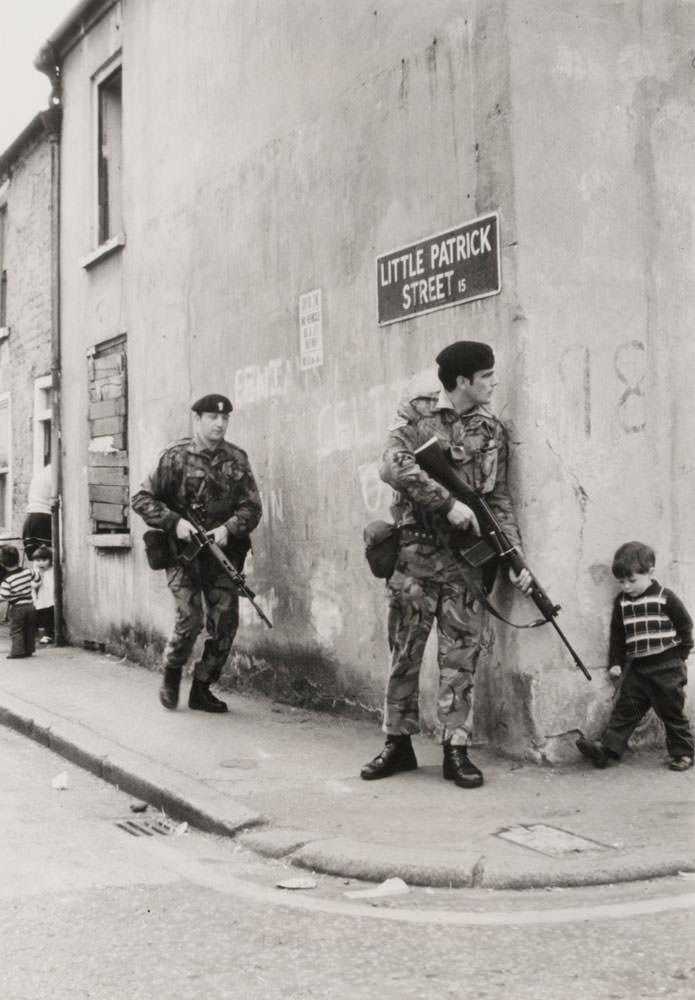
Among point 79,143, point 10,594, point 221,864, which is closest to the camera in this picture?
point 221,864

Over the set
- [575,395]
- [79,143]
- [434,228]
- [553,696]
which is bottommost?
[553,696]

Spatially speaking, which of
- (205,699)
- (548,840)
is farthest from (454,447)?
(205,699)

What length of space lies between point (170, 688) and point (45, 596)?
4.52 m

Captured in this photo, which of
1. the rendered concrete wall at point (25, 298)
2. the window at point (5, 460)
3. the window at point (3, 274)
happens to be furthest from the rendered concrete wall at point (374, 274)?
the window at point (3, 274)

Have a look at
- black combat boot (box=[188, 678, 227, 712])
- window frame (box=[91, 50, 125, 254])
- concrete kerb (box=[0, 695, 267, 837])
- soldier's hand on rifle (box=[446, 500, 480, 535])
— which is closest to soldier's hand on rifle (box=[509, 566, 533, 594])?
soldier's hand on rifle (box=[446, 500, 480, 535])

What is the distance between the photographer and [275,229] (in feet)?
26.7

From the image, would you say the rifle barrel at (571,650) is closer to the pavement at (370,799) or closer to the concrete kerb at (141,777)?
the pavement at (370,799)

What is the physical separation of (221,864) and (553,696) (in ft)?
6.34

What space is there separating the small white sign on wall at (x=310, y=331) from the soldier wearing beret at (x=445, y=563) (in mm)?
1907

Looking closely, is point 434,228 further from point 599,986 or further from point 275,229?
point 599,986

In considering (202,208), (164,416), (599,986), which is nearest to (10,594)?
(164,416)

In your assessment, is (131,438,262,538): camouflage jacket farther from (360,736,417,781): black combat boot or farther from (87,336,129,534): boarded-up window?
(87,336,129,534): boarded-up window

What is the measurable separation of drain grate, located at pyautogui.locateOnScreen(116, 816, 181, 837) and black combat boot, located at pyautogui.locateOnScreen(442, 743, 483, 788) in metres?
1.26

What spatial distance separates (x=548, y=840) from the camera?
15.6 ft
